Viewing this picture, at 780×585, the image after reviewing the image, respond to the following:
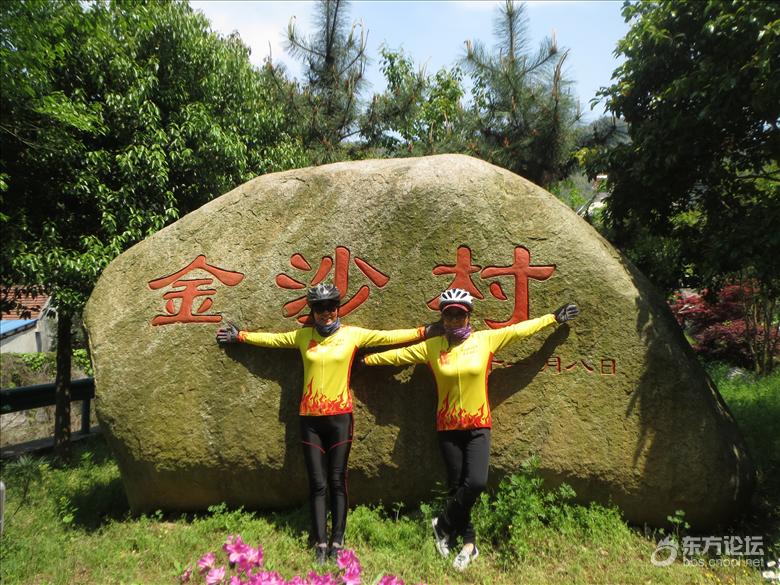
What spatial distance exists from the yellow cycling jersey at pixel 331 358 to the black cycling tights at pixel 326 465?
0.33ft

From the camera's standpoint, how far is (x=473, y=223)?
4.60m

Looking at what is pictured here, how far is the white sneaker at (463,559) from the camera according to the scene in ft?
13.0

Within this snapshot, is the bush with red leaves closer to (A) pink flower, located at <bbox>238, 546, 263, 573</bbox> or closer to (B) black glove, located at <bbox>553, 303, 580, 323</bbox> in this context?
(B) black glove, located at <bbox>553, 303, 580, 323</bbox>

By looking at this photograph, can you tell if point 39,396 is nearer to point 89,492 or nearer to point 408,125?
point 89,492

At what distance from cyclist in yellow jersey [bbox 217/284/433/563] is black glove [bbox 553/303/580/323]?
1043 millimetres

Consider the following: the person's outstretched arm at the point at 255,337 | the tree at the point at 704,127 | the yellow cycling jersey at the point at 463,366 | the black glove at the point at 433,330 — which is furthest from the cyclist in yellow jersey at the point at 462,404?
the tree at the point at 704,127

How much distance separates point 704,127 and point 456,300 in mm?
2721

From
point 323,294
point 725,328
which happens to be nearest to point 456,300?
A: point 323,294

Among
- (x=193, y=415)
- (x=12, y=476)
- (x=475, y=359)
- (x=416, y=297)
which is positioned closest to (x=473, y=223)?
(x=416, y=297)

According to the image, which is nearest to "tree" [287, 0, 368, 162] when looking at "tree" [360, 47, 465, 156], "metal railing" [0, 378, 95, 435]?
"tree" [360, 47, 465, 156]

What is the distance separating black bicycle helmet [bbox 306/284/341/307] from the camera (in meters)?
4.24

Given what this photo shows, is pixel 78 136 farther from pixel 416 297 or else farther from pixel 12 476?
pixel 416 297

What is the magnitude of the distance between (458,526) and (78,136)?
5.74m

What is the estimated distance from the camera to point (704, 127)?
4.83m
